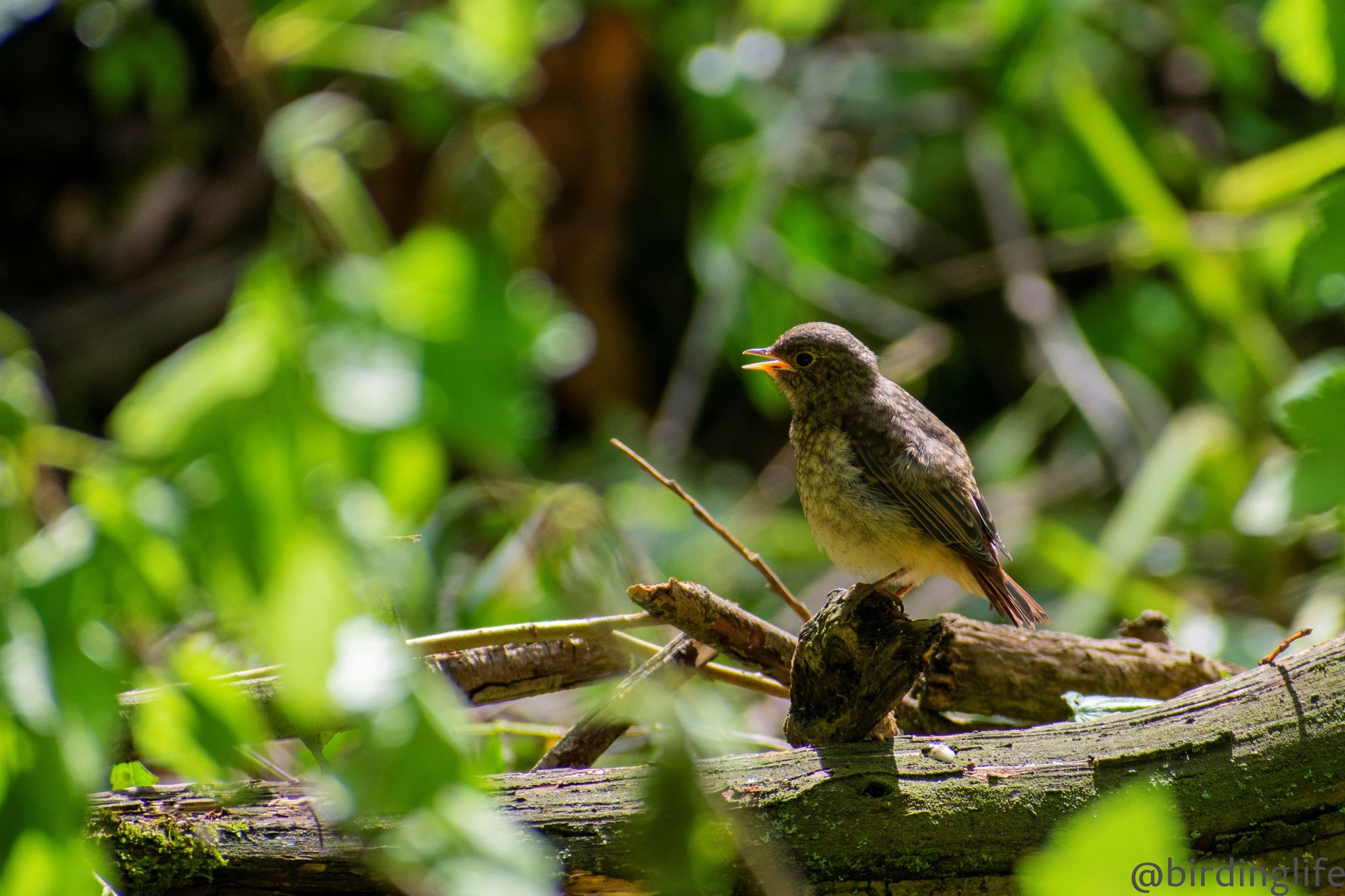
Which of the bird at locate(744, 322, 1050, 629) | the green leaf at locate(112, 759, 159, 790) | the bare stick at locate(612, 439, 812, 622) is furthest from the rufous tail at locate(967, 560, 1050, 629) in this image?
the green leaf at locate(112, 759, 159, 790)

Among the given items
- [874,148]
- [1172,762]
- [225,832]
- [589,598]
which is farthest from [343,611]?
[874,148]

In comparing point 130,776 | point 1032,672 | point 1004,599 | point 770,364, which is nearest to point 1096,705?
Answer: point 1032,672

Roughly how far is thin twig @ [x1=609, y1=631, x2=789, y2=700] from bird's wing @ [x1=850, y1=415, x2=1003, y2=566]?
0.58 metres

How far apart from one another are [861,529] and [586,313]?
3961 millimetres

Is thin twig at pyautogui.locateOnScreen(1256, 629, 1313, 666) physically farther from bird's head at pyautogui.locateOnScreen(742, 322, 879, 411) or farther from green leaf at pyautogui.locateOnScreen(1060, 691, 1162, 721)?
bird's head at pyautogui.locateOnScreen(742, 322, 879, 411)

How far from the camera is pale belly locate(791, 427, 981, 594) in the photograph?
2.87m

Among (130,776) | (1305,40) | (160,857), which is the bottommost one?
(160,857)

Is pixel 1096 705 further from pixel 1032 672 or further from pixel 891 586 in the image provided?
pixel 891 586

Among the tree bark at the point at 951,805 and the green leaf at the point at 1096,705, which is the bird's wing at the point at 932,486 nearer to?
the green leaf at the point at 1096,705

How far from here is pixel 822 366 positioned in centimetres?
323

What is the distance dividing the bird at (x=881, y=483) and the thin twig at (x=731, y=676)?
1.20ft

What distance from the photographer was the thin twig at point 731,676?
2.44m

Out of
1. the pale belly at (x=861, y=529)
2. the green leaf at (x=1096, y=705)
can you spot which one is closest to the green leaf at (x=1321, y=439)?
the green leaf at (x=1096, y=705)

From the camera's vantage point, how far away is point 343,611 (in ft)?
5.54
